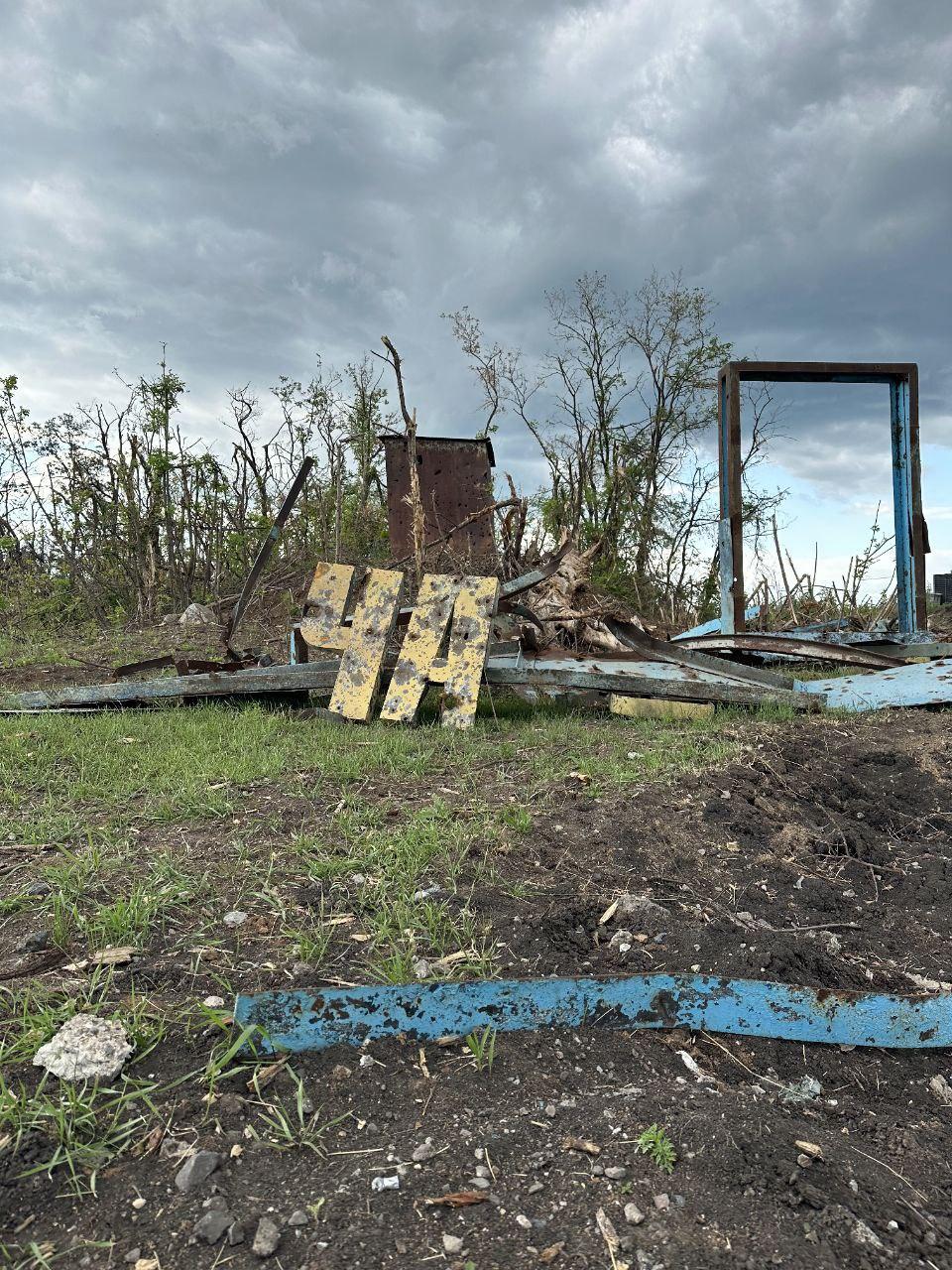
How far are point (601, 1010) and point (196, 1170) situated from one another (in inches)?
40.6

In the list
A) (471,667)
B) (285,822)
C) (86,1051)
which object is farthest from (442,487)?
(86,1051)

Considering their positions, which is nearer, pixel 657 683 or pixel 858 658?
pixel 657 683

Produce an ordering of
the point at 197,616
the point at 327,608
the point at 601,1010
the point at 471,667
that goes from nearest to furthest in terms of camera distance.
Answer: the point at 601,1010, the point at 471,667, the point at 327,608, the point at 197,616

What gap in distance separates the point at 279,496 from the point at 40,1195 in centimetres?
1129

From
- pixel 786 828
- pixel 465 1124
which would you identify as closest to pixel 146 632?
pixel 786 828

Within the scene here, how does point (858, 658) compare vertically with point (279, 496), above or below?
below

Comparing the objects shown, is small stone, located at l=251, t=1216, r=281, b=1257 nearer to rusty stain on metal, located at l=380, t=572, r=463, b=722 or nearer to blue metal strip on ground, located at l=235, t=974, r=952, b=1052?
blue metal strip on ground, located at l=235, t=974, r=952, b=1052

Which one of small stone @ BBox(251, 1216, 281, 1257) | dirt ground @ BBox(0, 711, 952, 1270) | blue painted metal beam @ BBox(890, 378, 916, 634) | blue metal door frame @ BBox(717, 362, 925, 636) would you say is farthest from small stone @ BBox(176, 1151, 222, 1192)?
blue painted metal beam @ BBox(890, 378, 916, 634)

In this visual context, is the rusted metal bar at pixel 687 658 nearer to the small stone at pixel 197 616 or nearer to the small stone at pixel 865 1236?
the small stone at pixel 865 1236

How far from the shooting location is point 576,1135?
1.76m

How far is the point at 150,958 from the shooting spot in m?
2.39

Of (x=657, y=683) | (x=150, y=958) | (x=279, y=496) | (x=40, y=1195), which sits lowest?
(x=40, y=1195)

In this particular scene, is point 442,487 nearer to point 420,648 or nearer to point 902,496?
point 902,496

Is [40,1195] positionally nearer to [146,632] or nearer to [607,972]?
[607,972]
